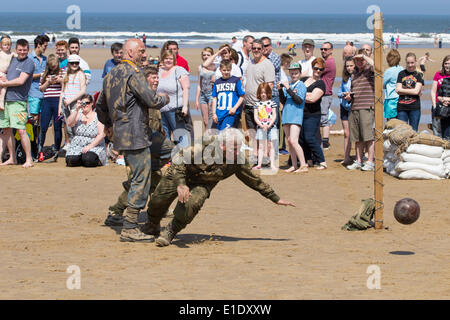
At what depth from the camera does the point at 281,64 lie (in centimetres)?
1495

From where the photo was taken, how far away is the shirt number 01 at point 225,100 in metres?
12.3

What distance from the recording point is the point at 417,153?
1199 cm

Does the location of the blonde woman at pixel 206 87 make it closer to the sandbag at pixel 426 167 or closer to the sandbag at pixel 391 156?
the sandbag at pixel 391 156

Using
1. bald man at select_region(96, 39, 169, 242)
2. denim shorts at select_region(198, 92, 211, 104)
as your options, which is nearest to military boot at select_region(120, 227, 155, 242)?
bald man at select_region(96, 39, 169, 242)

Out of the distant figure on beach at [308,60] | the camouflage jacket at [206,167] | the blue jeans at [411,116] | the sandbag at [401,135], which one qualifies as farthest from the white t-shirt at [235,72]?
the camouflage jacket at [206,167]

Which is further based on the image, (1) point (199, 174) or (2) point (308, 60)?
(2) point (308, 60)

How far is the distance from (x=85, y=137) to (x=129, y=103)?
5.31 meters

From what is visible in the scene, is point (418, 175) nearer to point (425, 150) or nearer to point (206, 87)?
point (425, 150)

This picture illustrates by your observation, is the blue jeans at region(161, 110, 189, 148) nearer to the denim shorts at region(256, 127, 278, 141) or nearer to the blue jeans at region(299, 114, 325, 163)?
the denim shorts at region(256, 127, 278, 141)

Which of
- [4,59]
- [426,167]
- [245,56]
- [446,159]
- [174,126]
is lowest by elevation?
[426,167]

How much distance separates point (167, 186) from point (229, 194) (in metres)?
3.35

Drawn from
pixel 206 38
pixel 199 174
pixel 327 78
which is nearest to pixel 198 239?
pixel 199 174

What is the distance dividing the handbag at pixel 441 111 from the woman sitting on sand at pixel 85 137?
5.76 m

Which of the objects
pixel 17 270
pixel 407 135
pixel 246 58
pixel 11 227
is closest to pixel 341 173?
pixel 407 135
